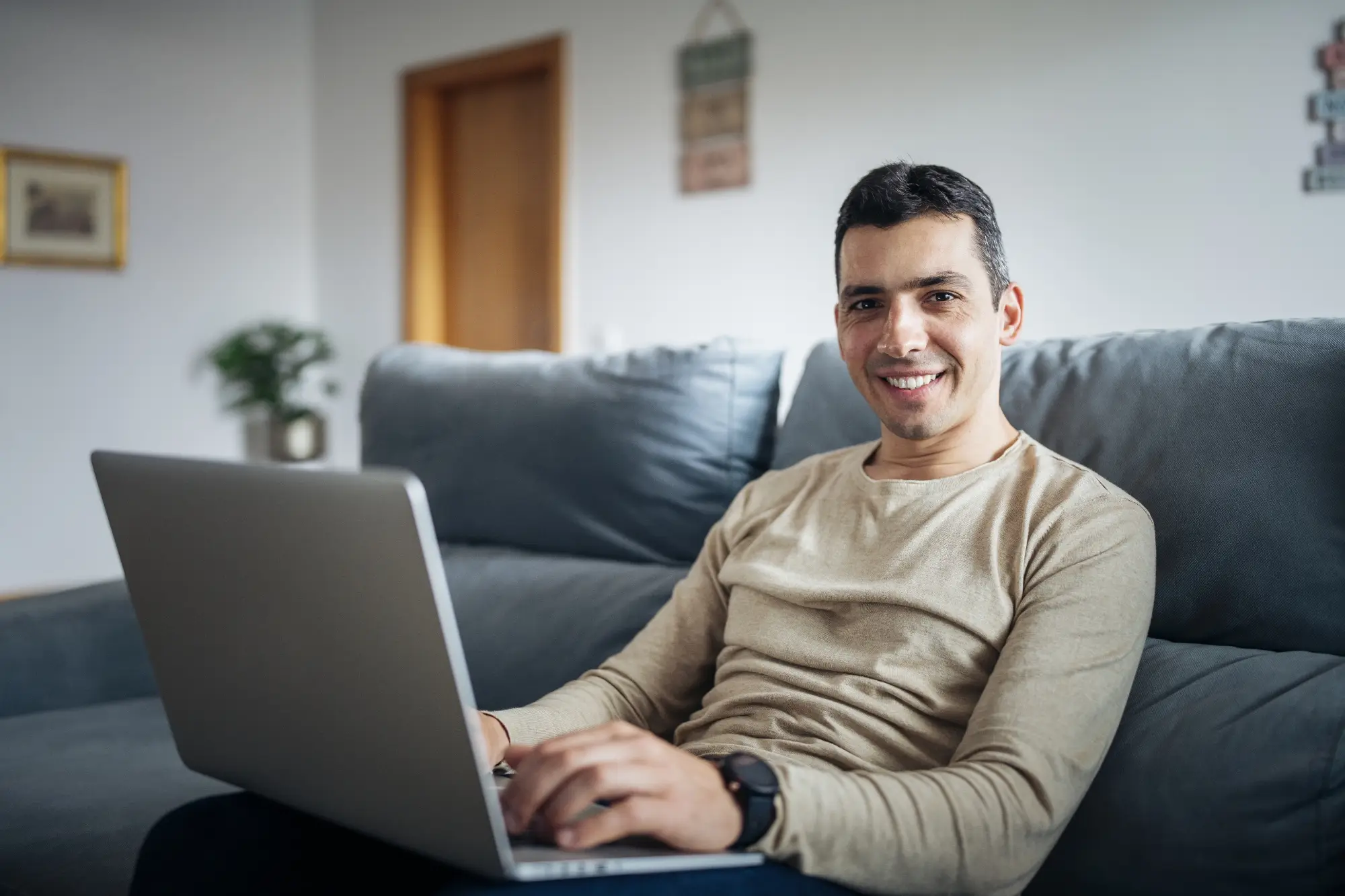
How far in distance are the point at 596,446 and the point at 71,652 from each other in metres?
0.85

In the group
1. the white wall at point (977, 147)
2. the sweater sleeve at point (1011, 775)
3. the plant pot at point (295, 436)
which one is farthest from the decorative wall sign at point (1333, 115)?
the plant pot at point (295, 436)

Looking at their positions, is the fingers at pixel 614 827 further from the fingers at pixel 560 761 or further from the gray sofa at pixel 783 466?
the gray sofa at pixel 783 466

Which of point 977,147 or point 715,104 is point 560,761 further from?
point 715,104

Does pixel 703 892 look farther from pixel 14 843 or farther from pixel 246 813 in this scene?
pixel 14 843

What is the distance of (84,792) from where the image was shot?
1428mm

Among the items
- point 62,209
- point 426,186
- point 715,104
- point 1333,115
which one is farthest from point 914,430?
point 62,209

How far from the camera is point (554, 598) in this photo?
175cm

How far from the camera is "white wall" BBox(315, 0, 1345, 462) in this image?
2.69 meters

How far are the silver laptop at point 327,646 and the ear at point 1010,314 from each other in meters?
0.68

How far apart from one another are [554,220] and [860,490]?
302cm

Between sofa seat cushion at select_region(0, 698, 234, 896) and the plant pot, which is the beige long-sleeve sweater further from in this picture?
the plant pot

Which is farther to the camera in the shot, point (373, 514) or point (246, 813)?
point (246, 813)

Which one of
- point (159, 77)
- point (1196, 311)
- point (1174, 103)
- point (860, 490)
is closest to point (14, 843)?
point (860, 490)

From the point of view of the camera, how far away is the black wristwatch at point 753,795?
36.0 inches
